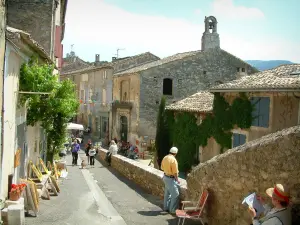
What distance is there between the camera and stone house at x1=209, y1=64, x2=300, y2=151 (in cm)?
1286

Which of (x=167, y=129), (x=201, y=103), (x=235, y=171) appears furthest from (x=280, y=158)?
(x=167, y=129)

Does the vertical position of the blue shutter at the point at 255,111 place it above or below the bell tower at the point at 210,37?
below

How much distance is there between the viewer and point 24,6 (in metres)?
18.1

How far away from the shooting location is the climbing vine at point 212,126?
15773mm

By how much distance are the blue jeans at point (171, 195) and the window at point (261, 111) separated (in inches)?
243

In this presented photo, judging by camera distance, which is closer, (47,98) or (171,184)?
(171,184)

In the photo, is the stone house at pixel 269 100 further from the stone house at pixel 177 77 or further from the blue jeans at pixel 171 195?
the stone house at pixel 177 77

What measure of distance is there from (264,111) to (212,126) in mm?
3868

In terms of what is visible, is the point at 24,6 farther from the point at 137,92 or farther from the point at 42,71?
the point at 137,92

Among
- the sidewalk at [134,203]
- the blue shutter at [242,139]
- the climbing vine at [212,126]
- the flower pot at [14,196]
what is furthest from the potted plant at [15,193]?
the blue shutter at [242,139]

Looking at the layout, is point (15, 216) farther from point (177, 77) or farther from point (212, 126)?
point (177, 77)

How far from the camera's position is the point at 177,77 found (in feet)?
112

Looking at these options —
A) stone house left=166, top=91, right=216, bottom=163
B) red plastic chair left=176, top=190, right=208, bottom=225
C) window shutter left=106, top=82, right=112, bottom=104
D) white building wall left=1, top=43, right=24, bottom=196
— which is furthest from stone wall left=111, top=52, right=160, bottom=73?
red plastic chair left=176, top=190, right=208, bottom=225

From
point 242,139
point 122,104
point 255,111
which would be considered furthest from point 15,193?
point 122,104
